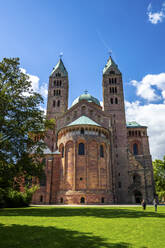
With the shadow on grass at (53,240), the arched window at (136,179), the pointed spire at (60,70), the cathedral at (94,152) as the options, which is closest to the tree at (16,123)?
the shadow on grass at (53,240)

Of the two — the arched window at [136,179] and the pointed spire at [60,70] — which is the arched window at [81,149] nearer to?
the arched window at [136,179]

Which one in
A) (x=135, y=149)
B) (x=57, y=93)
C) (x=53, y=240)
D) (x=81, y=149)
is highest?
(x=57, y=93)

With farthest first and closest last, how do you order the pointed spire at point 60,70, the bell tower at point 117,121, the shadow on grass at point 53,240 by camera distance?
the pointed spire at point 60,70
the bell tower at point 117,121
the shadow on grass at point 53,240

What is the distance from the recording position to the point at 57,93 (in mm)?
55562

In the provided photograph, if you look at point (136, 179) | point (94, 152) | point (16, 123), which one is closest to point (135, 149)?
point (136, 179)

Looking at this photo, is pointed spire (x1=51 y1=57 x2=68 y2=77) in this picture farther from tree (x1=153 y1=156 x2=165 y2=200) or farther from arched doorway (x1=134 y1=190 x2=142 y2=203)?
arched doorway (x1=134 y1=190 x2=142 y2=203)

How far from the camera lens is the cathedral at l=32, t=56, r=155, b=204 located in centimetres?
3503

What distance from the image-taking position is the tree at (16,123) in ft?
61.7

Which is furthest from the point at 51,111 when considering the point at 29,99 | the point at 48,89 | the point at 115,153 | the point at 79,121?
the point at 29,99

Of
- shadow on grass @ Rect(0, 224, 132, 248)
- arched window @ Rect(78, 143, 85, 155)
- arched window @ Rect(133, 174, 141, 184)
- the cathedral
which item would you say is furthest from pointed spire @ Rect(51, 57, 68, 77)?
shadow on grass @ Rect(0, 224, 132, 248)

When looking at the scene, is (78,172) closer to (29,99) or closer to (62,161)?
(62,161)

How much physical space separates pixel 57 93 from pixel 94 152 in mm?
25477

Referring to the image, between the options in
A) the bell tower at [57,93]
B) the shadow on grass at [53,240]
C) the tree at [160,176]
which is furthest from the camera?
the bell tower at [57,93]

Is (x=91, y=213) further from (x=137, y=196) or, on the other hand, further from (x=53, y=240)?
(x=137, y=196)
